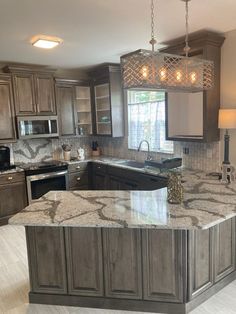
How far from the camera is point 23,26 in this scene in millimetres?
2877

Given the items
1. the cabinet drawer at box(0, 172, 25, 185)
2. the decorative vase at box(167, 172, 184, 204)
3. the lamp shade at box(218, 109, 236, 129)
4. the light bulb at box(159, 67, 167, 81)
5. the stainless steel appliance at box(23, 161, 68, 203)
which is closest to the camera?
the light bulb at box(159, 67, 167, 81)

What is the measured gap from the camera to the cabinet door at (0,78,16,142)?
449 cm

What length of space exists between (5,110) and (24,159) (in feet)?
3.48

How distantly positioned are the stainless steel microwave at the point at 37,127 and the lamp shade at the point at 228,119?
2.99 m

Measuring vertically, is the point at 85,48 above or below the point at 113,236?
above

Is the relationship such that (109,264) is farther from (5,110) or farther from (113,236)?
(5,110)

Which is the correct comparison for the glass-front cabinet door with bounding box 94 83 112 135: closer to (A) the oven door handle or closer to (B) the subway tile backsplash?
(B) the subway tile backsplash

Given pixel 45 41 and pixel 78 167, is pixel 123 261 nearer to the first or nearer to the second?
pixel 45 41

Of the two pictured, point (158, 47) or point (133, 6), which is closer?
point (133, 6)

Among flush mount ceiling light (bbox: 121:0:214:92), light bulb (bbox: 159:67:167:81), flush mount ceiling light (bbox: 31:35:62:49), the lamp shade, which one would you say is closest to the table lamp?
the lamp shade

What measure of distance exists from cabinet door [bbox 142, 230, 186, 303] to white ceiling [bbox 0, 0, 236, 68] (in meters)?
1.99

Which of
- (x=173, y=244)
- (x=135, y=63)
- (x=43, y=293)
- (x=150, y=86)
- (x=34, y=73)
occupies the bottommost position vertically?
(x=43, y=293)

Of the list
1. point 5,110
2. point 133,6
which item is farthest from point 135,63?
point 5,110

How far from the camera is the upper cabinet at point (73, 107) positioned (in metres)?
5.19
